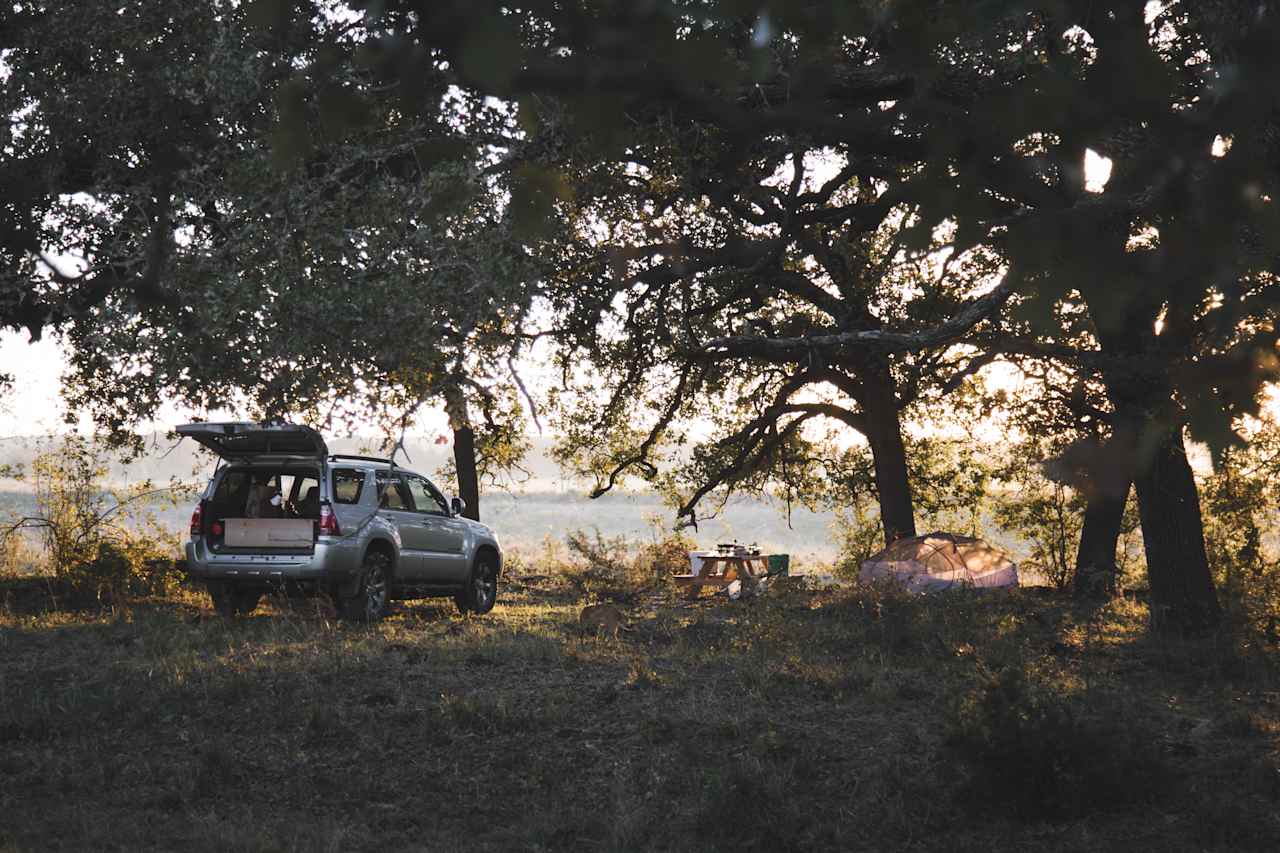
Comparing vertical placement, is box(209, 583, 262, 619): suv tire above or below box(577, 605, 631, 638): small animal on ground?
above

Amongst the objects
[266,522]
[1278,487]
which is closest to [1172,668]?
[1278,487]

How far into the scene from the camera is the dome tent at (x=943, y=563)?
1727 centimetres

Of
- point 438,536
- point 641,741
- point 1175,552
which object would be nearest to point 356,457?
point 438,536

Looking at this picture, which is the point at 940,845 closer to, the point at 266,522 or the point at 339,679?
the point at 339,679

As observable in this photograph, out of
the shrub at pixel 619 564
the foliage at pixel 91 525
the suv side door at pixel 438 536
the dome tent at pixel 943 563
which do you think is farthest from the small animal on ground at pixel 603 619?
the foliage at pixel 91 525

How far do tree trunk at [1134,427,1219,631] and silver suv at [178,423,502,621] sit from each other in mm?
8103

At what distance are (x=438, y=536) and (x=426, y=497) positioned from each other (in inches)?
24.1

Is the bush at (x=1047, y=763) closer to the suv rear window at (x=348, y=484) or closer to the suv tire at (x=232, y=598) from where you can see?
the suv rear window at (x=348, y=484)

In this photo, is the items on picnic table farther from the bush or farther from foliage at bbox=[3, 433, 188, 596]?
the bush

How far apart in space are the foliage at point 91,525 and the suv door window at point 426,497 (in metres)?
3.45

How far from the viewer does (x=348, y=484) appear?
44.4 feet

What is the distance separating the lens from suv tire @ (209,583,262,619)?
1373cm

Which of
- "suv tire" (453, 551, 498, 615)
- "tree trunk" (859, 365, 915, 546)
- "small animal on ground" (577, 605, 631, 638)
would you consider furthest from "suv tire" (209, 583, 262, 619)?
"tree trunk" (859, 365, 915, 546)

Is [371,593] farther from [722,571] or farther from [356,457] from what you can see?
[722,571]
